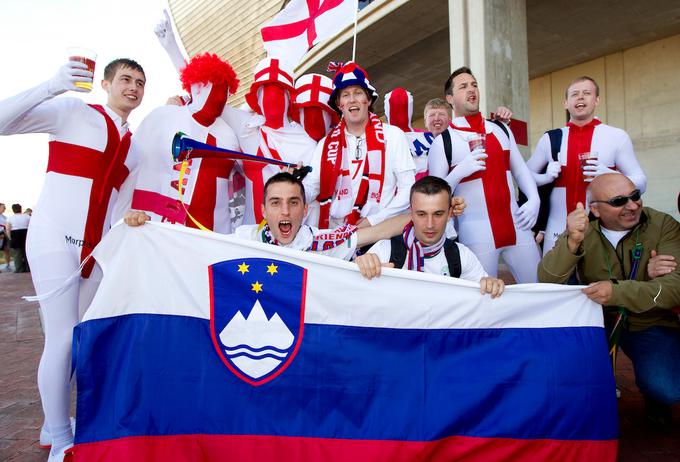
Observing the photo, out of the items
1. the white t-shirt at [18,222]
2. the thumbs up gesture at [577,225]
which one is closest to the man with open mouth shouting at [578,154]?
the thumbs up gesture at [577,225]

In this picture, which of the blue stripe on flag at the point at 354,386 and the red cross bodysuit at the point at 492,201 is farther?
the red cross bodysuit at the point at 492,201

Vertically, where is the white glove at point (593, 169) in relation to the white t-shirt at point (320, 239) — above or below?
above

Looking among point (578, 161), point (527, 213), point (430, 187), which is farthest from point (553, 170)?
point (430, 187)

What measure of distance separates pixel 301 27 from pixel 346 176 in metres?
2.31

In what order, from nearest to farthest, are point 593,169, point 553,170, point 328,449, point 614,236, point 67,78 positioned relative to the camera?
point 328,449, point 67,78, point 614,236, point 593,169, point 553,170

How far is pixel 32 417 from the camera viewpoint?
11.4ft

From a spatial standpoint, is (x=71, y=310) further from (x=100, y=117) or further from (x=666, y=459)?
(x=666, y=459)

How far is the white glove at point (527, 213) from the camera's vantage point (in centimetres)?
335

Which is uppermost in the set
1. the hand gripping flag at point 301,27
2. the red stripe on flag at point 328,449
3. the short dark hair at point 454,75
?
the hand gripping flag at point 301,27

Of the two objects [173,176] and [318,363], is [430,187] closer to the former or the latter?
[318,363]

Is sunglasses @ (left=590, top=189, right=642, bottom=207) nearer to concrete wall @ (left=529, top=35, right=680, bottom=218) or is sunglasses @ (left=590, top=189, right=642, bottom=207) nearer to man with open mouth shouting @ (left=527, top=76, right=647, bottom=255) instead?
man with open mouth shouting @ (left=527, top=76, right=647, bottom=255)

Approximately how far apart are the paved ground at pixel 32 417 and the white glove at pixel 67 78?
7.03 feet

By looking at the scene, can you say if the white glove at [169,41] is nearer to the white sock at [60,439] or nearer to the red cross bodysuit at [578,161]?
the white sock at [60,439]

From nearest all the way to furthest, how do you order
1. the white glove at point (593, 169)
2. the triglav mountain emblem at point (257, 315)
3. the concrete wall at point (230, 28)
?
the triglav mountain emblem at point (257, 315), the white glove at point (593, 169), the concrete wall at point (230, 28)
